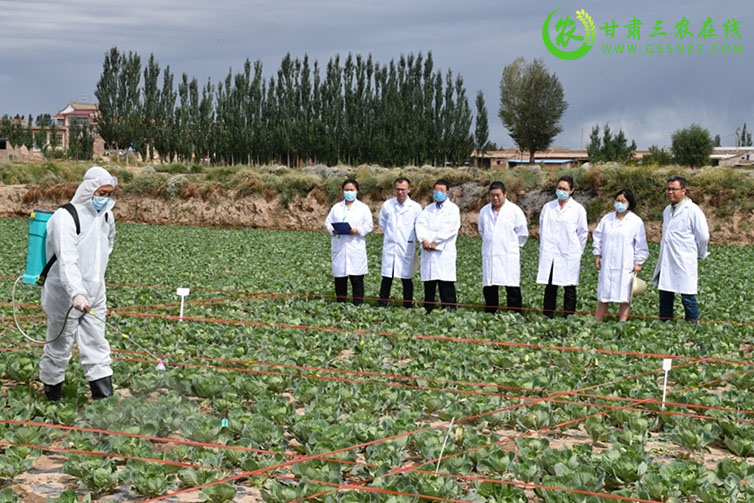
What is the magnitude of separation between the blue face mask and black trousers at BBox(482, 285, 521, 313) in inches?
216

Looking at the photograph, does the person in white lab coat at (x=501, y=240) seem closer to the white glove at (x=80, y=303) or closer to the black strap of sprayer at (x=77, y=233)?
the black strap of sprayer at (x=77, y=233)

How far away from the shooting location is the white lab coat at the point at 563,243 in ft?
30.4

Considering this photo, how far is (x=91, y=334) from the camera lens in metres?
5.43

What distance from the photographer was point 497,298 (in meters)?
9.71

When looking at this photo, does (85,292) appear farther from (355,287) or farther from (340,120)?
(340,120)

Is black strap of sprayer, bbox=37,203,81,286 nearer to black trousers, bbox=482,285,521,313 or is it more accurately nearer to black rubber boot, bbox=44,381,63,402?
black rubber boot, bbox=44,381,63,402

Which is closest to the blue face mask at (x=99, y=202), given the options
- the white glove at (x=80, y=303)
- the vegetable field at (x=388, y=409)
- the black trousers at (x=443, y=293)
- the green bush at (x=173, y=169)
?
the white glove at (x=80, y=303)

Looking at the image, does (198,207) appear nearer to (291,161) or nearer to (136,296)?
(291,161)

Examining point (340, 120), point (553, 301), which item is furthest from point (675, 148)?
point (553, 301)

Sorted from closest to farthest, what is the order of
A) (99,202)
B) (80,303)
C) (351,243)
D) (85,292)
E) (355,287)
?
1. (80,303)
2. (85,292)
3. (99,202)
4. (351,243)
5. (355,287)

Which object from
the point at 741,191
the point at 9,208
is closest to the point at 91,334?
the point at 741,191

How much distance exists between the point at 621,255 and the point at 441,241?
2.16 m

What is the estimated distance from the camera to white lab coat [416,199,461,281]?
959cm

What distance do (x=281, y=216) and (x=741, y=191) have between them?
1659 centimetres
